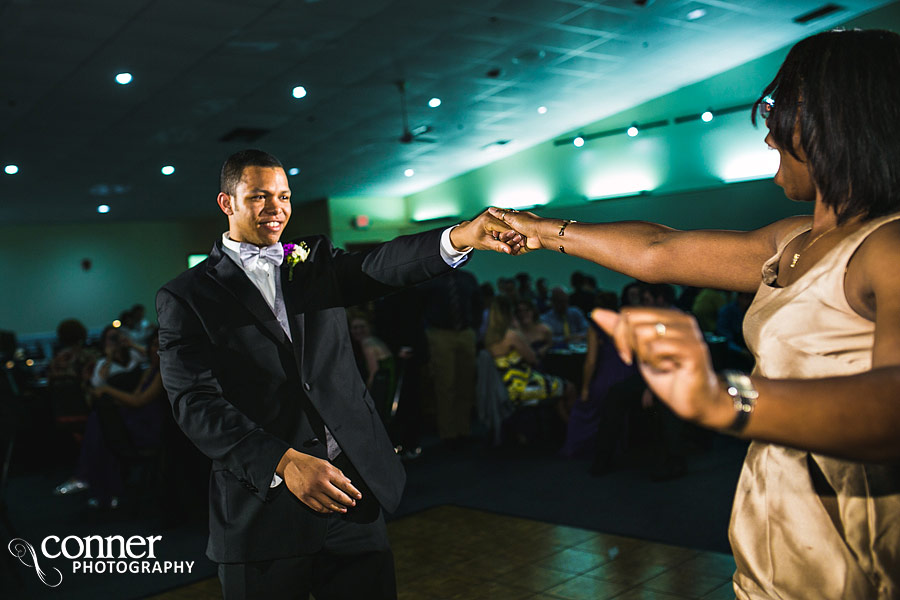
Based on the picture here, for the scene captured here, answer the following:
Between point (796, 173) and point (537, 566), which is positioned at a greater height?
point (796, 173)

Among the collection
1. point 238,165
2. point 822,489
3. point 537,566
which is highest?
point 238,165

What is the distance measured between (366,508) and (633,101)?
39.3ft

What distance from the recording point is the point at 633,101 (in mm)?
12625

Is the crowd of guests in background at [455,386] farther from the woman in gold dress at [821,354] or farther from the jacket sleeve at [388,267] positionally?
the woman in gold dress at [821,354]

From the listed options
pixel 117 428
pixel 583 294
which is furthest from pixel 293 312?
pixel 583 294

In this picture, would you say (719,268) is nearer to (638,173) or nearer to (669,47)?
(669,47)

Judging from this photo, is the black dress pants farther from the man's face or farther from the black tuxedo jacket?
the man's face

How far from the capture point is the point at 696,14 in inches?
339

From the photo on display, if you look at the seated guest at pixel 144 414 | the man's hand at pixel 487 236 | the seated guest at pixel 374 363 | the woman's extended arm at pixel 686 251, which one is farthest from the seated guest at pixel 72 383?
the woman's extended arm at pixel 686 251

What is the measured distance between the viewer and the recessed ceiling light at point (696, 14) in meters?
8.48

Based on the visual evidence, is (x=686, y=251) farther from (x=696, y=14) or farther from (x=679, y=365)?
(x=696, y=14)

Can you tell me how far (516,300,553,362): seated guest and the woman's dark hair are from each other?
594 centimetres

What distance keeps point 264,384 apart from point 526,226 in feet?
2.52

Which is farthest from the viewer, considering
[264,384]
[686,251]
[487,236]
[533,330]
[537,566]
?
[533,330]
